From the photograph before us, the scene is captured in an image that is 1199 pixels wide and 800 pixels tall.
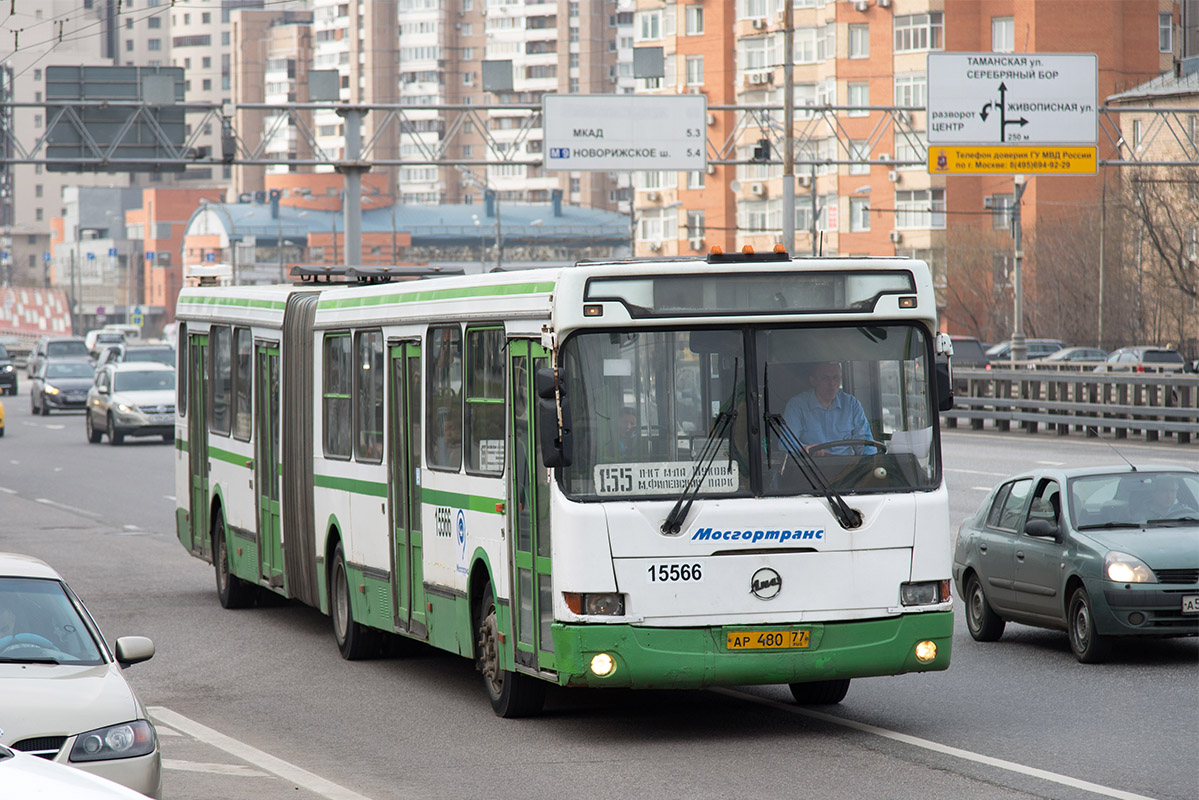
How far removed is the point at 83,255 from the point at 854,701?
16687cm

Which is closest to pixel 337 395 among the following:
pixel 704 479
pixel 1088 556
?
pixel 704 479

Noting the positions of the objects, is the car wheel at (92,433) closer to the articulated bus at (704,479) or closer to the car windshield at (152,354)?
the car windshield at (152,354)

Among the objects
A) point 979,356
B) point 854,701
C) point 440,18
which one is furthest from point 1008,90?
point 440,18

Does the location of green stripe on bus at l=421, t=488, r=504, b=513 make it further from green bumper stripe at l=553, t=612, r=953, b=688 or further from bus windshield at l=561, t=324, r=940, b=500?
green bumper stripe at l=553, t=612, r=953, b=688

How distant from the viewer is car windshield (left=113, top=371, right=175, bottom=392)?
41094 mm

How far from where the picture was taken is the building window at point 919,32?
3438 inches

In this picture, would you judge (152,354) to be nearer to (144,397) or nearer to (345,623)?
(144,397)

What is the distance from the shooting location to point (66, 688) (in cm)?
721

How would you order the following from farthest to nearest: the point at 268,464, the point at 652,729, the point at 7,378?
the point at 7,378 < the point at 268,464 < the point at 652,729

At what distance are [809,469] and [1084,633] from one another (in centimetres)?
347

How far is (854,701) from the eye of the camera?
436 inches

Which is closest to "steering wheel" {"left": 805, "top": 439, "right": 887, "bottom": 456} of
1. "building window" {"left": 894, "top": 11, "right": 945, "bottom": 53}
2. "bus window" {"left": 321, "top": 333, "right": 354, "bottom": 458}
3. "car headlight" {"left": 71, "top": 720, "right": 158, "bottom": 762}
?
"car headlight" {"left": 71, "top": 720, "right": 158, "bottom": 762}

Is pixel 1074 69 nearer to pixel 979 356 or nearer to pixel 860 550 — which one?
pixel 979 356

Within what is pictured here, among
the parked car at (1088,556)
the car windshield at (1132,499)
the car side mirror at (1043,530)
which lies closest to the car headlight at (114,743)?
the parked car at (1088,556)
